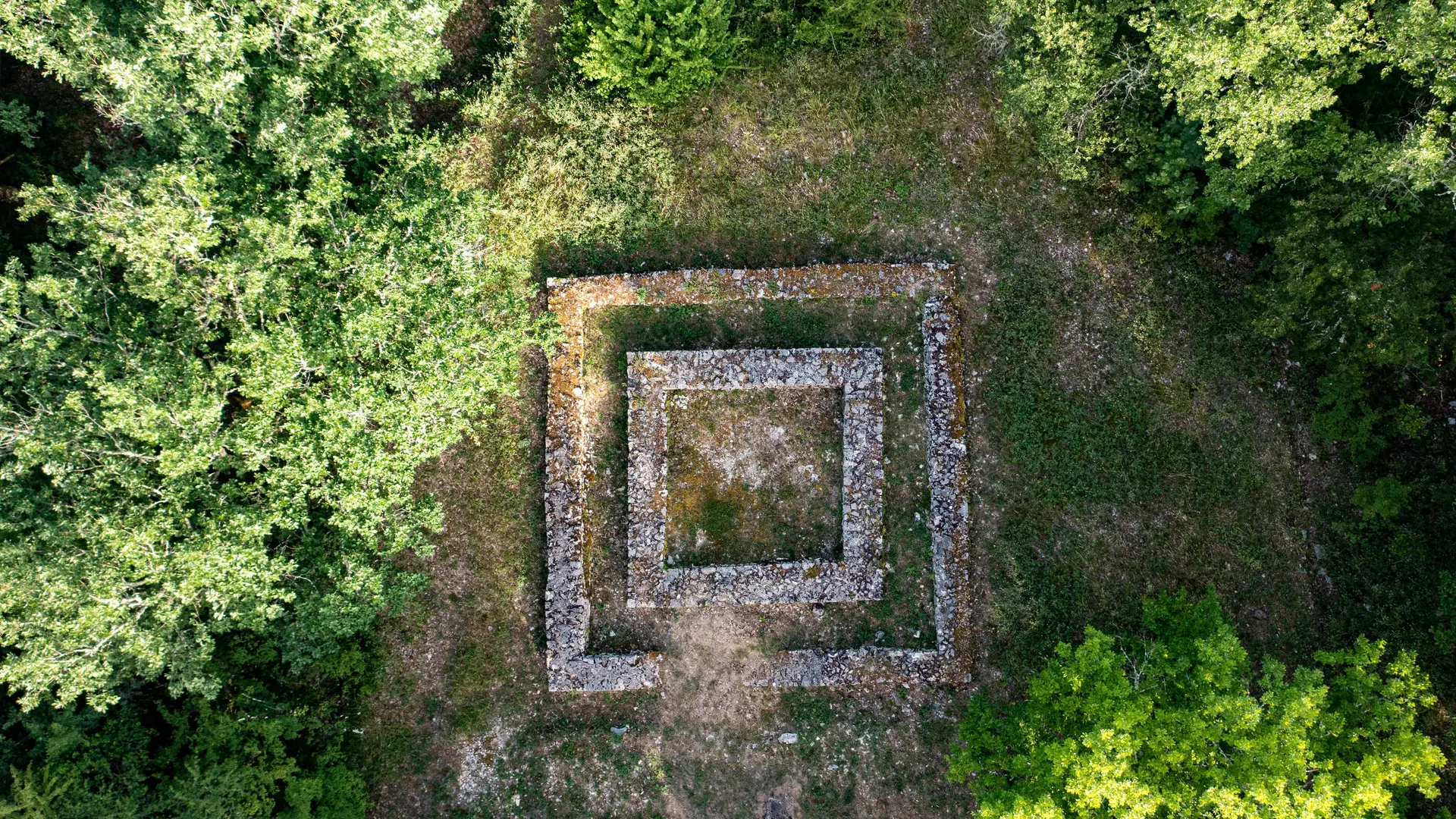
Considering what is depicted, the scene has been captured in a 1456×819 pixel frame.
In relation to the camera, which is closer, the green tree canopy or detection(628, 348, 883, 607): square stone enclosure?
the green tree canopy

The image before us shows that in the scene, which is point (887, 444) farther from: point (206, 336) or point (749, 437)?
point (206, 336)

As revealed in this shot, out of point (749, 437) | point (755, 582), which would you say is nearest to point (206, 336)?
point (749, 437)

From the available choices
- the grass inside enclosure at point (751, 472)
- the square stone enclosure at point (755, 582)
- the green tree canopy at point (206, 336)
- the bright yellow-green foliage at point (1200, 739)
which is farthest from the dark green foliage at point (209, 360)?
the bright yellow-green foliage at point (1200, 739)

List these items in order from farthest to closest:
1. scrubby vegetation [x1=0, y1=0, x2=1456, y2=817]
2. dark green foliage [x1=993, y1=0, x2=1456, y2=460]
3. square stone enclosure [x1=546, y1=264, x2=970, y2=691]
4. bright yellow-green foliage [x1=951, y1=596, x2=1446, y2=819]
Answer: square stone enclosure [x1=546, y1=264, x2=970, y2=691] → dark green foliage [x1=993, y1=0, x2=1456, y2=460] → bright yellow-green foliage [x1=951, y1=596, x2=1446, y2=819] → scrubby vegetation [x1=0, y1=0, x2=1456, y2=817]

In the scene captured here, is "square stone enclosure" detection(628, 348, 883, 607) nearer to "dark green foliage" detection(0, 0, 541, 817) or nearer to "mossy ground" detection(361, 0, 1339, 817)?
"mossy ground" detection(361, 0, 1339, 817)

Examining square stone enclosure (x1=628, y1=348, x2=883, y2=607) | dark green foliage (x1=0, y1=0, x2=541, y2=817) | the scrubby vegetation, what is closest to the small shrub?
the scrubby vegetation

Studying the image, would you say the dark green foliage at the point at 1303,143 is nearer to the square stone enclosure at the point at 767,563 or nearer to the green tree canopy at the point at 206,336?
the square stone enclosure at the point at 767,563
